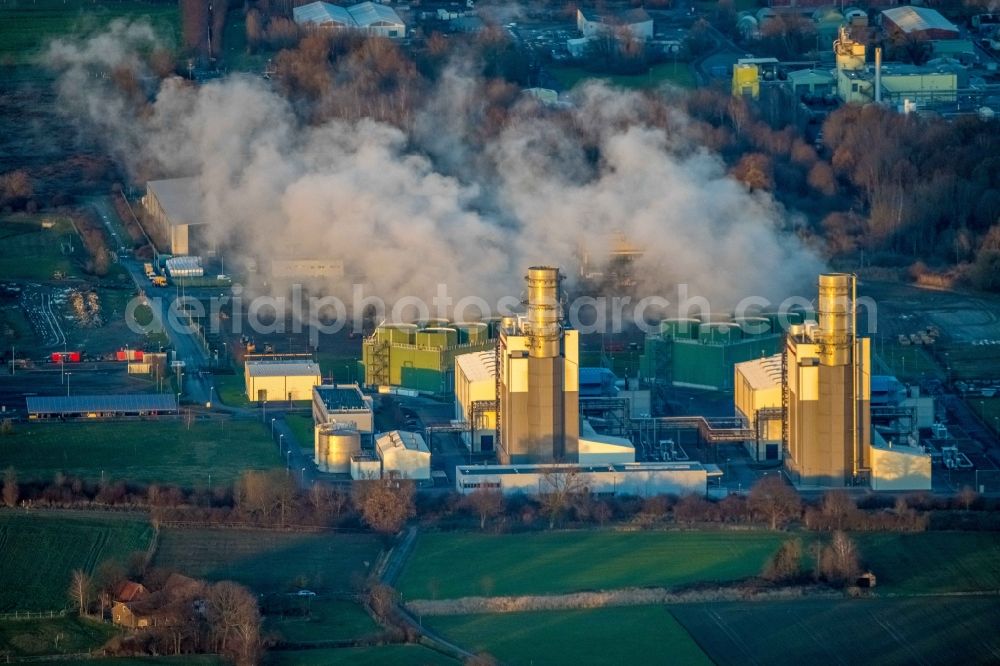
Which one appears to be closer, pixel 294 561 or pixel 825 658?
pixel 825 658

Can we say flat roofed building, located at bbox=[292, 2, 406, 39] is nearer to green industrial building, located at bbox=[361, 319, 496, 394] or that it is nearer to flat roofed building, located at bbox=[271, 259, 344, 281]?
flat roofed building, located at bbox=[271, 259, 344, 281]

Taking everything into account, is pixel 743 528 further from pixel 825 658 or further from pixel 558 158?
pixel 558 158

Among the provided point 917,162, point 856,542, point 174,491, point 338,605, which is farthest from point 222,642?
point 917,162

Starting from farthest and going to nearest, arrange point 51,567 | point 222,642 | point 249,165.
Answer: point 249,165 → point 51,567 → point 222,642

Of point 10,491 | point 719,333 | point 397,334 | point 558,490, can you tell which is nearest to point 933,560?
point 558,490

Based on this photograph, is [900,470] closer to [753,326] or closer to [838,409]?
[838,409]

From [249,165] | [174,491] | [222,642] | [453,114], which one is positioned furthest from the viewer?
[453,114]

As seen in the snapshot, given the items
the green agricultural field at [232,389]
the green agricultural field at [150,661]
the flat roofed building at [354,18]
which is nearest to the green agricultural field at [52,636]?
the green agricultural field at [150,661]
